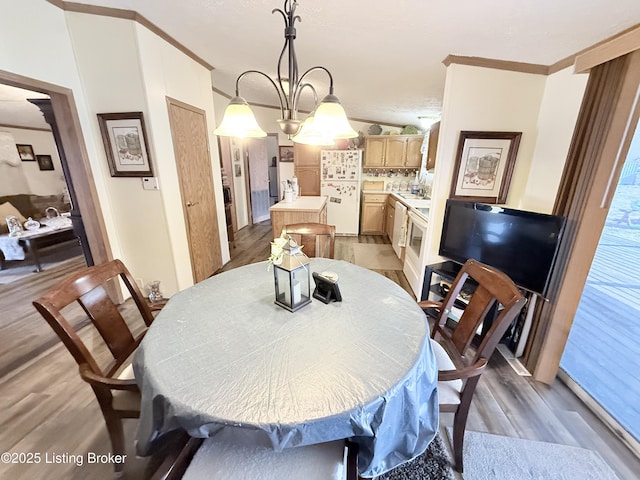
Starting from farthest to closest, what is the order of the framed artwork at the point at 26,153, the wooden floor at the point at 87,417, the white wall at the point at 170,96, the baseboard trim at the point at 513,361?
the framed artwork at the point at 26,153 → the white wall at the point at 170,96 → the baseboard trim at the point at 513,361 → the wooden floor at the point at 87,417

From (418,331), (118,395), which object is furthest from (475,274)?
(118,395)

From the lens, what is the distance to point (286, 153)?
5637 mm

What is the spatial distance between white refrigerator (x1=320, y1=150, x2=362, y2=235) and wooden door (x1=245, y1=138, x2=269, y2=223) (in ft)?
5.89

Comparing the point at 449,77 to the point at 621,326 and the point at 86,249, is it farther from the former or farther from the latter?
the point at 86,249

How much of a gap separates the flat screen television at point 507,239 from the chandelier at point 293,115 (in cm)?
129

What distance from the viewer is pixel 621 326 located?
1888 millimetres

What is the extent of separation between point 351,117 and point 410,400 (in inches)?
204

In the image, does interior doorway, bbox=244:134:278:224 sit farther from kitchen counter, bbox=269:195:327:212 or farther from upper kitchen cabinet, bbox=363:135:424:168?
kitchen counter, bbox=269:195:327:212

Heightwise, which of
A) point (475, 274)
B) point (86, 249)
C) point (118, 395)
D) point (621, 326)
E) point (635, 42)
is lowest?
point (621, 326)

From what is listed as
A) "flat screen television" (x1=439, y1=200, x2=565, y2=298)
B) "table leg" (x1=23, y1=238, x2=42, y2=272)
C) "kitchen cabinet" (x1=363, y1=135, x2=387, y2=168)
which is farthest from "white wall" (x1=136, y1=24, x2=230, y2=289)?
"kitchen cabinet" (x1=363, y1=135, x2=387, y2=168)

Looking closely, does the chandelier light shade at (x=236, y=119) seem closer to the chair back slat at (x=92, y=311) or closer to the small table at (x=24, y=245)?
the chair back slat at (x=92, y=311)

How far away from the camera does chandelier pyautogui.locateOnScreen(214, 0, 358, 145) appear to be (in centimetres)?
117

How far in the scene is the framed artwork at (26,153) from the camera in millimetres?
4701

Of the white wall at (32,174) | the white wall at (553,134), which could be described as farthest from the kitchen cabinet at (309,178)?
the white wall at (32,174)
